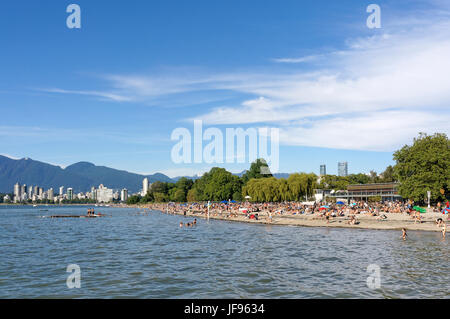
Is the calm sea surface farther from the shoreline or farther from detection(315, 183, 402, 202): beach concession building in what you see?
detection(315, 183, 402, 202): beach concession building

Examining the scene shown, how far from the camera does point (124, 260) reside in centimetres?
2773

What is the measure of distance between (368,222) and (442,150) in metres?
22.4

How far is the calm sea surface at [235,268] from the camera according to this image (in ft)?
59.2

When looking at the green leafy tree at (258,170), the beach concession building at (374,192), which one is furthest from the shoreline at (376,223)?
the green leafy tree at (258,170)

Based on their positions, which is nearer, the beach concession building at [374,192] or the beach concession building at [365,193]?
the beach concession building at [374,192]

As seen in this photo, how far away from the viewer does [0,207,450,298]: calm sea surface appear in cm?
1805

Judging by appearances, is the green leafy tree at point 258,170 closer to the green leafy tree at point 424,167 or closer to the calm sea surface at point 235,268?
the green leafy tree at point 424,167

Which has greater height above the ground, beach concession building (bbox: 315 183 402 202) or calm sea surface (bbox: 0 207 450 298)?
beach concession building (bbox: 315 183 402 202)

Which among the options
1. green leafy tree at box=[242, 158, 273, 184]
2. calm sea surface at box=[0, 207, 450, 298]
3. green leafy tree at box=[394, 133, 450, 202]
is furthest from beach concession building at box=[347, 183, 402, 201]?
calm sea surface at box=[0, 207, 450, 298]

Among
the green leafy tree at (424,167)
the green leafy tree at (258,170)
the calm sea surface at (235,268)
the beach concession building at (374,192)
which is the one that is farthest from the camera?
the green leafy tree at (258,170)
